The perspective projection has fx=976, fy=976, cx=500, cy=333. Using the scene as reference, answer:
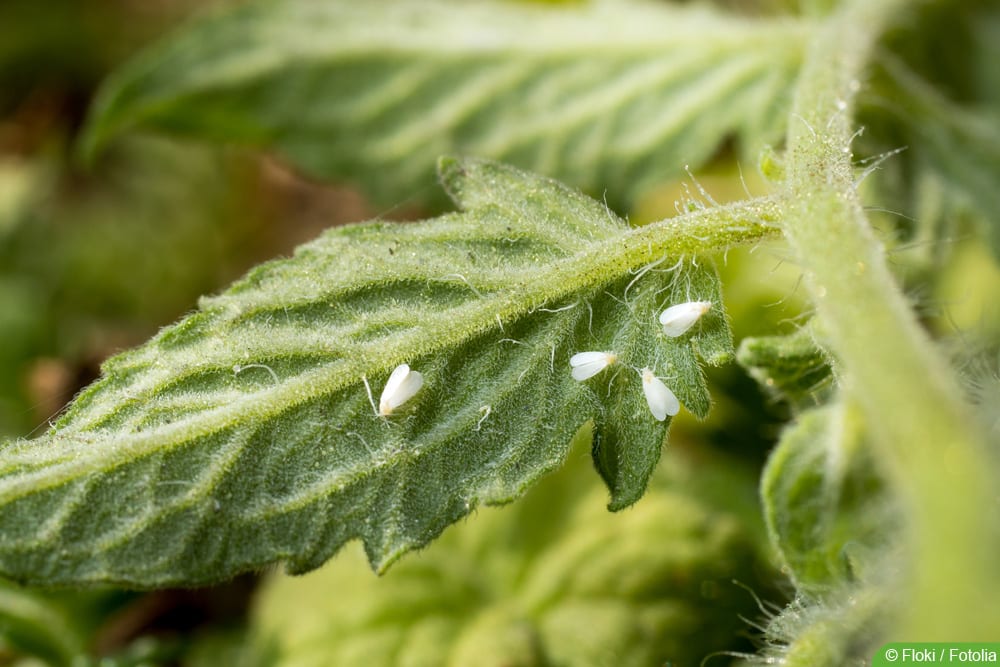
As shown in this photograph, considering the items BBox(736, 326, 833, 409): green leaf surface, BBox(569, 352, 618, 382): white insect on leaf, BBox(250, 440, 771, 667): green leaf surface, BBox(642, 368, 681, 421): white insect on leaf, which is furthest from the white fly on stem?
BBox(250, 440, 771, 667): green leaf surface

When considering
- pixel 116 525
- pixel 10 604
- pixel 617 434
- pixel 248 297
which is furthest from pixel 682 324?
pixel 10 604

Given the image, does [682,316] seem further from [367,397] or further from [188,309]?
[188,309]

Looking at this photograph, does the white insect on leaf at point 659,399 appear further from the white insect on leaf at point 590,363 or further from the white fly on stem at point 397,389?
the white fly on stem at point 397,389

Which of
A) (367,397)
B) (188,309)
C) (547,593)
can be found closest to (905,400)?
(367,397)

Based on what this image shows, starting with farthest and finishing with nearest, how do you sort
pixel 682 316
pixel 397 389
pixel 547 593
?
pixel 547 593 < pixel 682 316 < pixel 397 389

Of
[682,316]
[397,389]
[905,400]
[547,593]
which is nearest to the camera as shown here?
[905,400]

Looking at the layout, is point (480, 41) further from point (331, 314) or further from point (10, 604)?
point (10, 604)
